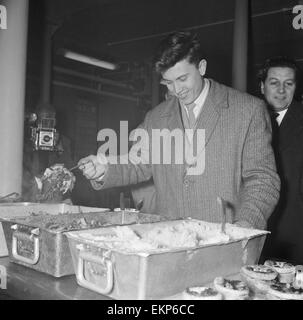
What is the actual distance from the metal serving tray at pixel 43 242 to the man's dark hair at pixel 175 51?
0.86 meters

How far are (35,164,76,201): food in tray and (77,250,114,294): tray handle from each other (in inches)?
40.0

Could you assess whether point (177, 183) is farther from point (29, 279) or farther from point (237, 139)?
point (29, 279)

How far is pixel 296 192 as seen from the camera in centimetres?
254

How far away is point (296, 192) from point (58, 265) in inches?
67.5

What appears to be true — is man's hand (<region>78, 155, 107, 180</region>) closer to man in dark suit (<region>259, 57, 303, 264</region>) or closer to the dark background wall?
man in dark suit (<region>259, 57, 303, 264</region>)

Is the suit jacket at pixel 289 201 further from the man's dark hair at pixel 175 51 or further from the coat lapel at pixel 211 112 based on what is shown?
the man's dark hair at pixel 175 51

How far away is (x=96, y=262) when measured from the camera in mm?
1160

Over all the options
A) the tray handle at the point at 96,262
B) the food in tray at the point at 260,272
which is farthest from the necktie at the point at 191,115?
the tray handle at the point at 96,262

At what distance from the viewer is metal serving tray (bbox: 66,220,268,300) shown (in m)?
1.07

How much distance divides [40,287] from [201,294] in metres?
0.55

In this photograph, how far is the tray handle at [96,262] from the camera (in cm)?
112

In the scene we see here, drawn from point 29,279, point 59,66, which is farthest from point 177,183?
point 59,66
